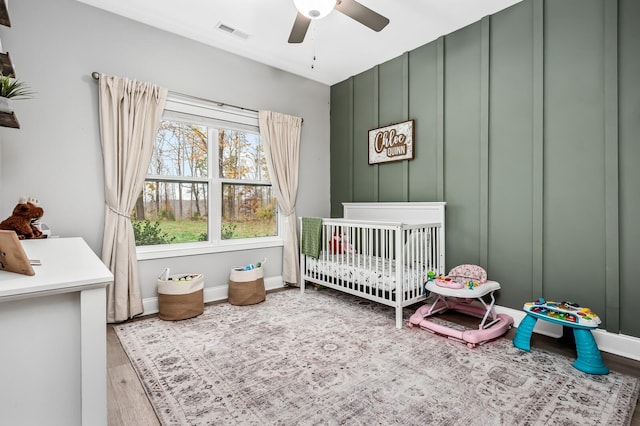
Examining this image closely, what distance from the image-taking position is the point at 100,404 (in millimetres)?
947

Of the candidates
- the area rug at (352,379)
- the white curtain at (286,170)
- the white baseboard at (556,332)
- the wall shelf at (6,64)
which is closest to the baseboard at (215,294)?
the white baseboard at (556,332)

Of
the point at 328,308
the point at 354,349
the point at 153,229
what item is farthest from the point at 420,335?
the point at 153,229

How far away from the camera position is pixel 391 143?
335cm

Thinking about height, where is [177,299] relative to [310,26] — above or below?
below

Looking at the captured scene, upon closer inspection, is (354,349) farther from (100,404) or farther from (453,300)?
(100,404)

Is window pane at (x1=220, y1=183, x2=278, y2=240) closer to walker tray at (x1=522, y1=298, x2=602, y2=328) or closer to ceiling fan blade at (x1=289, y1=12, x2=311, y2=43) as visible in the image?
ceiling fan blade at (x1=289, y1=12, x2=311, y2=43)

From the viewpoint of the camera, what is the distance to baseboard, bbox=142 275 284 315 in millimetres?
2773

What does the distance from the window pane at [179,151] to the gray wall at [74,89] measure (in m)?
0.35

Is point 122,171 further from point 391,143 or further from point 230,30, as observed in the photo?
point 391,143

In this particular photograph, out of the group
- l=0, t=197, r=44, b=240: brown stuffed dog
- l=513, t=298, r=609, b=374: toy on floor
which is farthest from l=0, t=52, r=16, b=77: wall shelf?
l=513, t=298, r=609, b=374: toy on floor

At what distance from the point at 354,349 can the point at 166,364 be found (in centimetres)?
117

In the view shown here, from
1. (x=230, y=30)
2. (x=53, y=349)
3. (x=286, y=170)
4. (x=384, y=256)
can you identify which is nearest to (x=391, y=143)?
(x=286, y=170)

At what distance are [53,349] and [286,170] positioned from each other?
2.85 meters

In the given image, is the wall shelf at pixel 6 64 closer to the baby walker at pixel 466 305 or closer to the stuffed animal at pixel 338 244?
the stuffed animal at pixel 338 244
